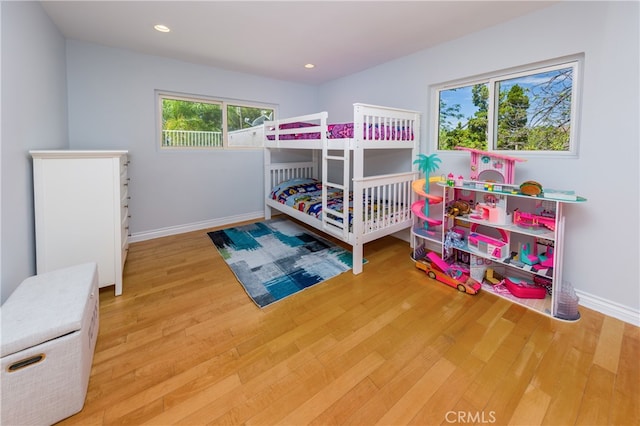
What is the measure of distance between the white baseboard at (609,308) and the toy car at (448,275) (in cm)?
72

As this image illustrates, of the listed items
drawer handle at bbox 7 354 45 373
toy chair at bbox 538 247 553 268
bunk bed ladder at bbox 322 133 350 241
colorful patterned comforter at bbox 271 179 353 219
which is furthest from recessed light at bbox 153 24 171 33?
toy chair at bbox 538 247 553 268

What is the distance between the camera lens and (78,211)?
2113mm

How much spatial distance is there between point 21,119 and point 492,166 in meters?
3.56

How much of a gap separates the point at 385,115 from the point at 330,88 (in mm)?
2162

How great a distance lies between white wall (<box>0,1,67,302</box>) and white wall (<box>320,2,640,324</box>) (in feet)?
11.8

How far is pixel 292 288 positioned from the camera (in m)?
2.46

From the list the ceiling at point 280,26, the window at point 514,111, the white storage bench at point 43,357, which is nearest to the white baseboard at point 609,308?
the window at point 514,111

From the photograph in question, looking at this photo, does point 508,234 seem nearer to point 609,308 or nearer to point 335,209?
point 609,308

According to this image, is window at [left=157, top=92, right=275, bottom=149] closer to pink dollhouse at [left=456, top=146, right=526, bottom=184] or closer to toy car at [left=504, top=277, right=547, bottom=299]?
pink dollhouse at [left=456, top=146, right=526, bottom=184]

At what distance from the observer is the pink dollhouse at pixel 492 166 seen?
7.89 ft

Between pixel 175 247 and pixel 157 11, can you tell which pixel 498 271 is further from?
pixel 157 11

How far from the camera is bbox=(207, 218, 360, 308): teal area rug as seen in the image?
2494mm

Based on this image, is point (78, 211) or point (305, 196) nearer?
point (78, 211)

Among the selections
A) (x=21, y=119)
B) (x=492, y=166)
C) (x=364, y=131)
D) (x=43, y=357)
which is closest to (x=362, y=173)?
(x=364, y=131)
